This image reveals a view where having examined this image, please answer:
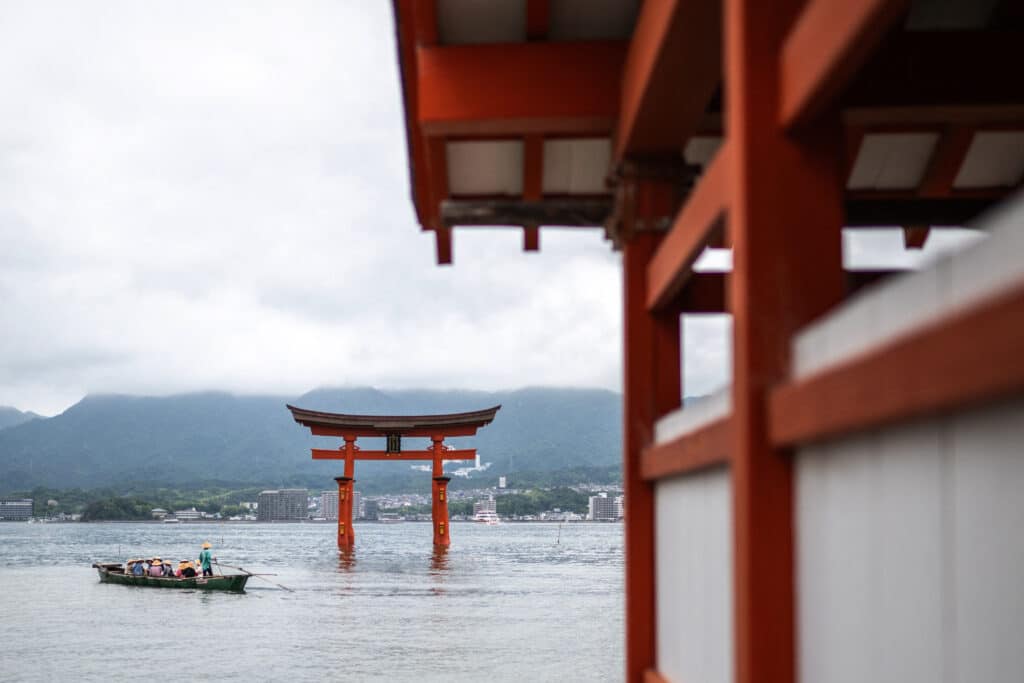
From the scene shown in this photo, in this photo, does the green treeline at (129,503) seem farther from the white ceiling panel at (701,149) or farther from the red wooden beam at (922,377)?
the red wooden beam at (922,377)

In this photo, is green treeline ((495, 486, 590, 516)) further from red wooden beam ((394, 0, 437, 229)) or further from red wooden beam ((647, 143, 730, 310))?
red wooden beam ((647, 143, 730, 310))

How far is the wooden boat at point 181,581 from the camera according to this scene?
29.7m

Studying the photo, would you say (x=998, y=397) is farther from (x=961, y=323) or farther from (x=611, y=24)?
(x=611, y=24)

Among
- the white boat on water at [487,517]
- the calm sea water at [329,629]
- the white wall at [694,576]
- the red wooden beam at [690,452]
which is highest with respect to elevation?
the red wooden beam at [690,452]

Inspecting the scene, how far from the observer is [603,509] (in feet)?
553

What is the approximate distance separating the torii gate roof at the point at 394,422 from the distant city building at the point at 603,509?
128 m

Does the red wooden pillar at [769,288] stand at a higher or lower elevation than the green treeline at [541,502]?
higher

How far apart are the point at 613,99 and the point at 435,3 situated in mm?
892

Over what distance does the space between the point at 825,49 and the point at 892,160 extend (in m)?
3.74

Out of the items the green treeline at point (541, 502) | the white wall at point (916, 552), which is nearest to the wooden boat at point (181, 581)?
the white wall at point (916, 552)

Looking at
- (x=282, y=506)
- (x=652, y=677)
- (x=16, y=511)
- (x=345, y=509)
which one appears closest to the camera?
(x=652, y=677)

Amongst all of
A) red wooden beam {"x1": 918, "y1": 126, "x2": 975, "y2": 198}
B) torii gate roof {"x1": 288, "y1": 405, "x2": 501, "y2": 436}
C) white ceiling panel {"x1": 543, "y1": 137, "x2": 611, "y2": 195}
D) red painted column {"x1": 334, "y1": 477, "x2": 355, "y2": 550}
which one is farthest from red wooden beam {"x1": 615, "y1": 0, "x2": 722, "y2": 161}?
red painted column {"x1": 334, "y1": 477, "x2": 355, "y2": 550}

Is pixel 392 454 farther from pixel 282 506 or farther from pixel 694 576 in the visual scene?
pixel 282 506

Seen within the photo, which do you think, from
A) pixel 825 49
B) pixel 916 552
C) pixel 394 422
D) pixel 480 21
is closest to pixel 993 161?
pixel 480 21
